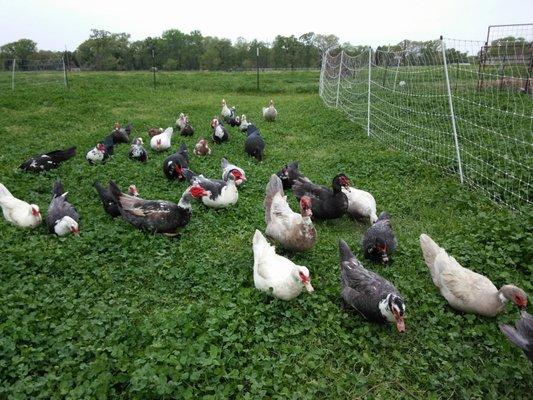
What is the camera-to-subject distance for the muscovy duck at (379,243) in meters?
4.90

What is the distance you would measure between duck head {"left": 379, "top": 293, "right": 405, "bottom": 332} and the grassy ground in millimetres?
225

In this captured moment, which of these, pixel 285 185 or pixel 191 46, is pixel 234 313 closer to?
pixel 285 185

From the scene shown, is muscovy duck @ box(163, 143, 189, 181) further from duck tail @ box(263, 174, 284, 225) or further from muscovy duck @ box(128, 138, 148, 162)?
duck tail @ box(263, 174, 284, 225)

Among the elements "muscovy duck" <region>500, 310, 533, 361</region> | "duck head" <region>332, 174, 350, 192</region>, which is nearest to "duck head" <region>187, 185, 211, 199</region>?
"duck head" <region>332, 174, 350, 192</region>

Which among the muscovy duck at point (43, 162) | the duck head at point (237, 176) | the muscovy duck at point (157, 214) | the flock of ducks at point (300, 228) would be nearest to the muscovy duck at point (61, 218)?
the flock of ducks at point (300, 228)

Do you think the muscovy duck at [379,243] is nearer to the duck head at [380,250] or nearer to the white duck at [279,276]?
the duck head at [380,250]

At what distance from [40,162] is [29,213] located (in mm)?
2748

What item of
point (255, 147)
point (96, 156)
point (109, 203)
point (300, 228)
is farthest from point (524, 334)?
point (96, 156)

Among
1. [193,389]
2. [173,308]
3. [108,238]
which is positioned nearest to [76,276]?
[108,238]

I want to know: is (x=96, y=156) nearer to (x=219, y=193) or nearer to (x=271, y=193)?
(x=219, y=193)

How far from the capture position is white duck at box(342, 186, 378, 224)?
6072 millimetres

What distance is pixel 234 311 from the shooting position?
4.08 metres

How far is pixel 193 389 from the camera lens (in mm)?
3186

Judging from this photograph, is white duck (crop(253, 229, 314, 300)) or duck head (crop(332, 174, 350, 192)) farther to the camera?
duck head (crop(332, 174, 350, 192))
